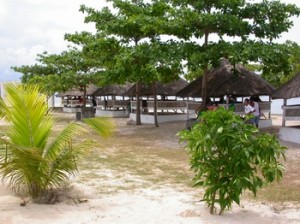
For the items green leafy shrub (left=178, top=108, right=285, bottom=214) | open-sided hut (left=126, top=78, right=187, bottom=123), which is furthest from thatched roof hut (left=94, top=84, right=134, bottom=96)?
green leafy shrub (left=178, top=108, right=285, bottom=214)

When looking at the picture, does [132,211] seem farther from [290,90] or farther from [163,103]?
[163,103]

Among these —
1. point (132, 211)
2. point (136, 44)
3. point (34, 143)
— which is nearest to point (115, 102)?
point (136, 44)

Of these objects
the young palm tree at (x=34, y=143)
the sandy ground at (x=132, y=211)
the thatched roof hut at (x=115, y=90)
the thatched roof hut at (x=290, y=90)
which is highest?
the thatched roof hut at (x=115, y=90)

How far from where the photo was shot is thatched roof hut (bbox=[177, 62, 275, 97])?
626 inches

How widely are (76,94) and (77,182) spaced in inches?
1150

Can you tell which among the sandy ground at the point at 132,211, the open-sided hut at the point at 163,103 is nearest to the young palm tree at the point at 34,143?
the sandy ground at the point at 132,211

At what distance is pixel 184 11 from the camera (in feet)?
42.0

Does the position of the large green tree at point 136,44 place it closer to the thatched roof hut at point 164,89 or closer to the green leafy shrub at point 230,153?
the thatched roof hut at point 164,89

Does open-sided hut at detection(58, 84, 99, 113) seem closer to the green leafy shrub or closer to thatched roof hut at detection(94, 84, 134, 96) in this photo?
thatched roof hut at detection(94, 84, 134, 96)

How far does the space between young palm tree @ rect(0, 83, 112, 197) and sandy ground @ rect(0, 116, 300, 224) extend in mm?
→ 394

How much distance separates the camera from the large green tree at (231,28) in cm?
1277

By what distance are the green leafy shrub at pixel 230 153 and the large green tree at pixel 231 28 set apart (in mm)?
7888

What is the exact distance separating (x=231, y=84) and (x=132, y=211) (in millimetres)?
11312

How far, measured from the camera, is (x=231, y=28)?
13.2 m
